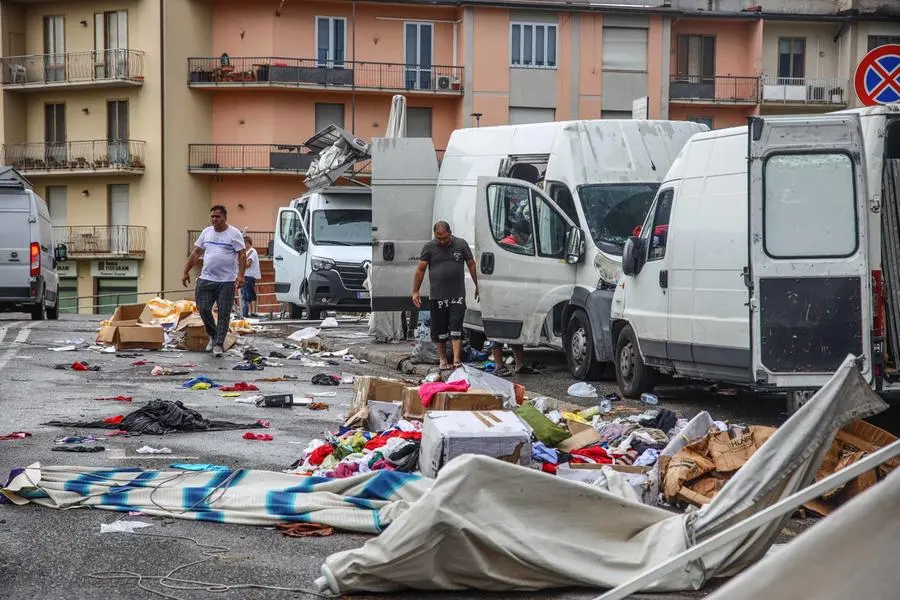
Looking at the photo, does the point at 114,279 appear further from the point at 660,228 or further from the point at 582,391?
the point at 660,228

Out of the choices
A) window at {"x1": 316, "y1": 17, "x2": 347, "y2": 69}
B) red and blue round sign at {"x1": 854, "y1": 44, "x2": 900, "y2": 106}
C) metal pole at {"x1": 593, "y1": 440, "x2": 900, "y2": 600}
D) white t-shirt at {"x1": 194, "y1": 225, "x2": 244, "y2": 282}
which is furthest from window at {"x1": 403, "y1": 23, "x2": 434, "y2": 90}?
metal pole at {"x1": 593, "y1": 440, "x2": 900, "y2": 600}

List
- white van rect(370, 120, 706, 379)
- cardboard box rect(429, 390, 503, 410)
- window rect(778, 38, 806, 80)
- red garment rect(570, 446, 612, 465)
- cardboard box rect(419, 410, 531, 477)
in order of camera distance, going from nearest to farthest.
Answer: cardboard box rect(419, 410, 531, 477) < red garment rect(570, 446, 612, 465) < cardboard box rect(429, 390, 503, 410) < white van rect(370, 120, 706, 379) < window rect(778, 38, 806, 80)

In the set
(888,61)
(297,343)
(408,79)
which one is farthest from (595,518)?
(408,79)

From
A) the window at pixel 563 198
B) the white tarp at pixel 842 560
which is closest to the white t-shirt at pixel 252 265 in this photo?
the window at pixel 563 198

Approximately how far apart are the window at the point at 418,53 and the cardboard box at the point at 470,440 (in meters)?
41.9

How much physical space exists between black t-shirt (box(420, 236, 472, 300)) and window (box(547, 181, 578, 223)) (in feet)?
3.84

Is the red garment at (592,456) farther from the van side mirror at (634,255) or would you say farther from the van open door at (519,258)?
the van open door at (519,258)

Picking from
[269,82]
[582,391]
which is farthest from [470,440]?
[269,82]

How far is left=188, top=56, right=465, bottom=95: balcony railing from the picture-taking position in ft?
155

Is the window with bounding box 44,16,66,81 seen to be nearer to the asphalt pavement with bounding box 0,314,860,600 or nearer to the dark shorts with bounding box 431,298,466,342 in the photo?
the asphalt pavement with bounding box 0,314,860,600

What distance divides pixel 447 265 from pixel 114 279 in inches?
1439

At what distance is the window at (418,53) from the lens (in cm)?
4841

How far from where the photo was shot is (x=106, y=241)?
1916 inches

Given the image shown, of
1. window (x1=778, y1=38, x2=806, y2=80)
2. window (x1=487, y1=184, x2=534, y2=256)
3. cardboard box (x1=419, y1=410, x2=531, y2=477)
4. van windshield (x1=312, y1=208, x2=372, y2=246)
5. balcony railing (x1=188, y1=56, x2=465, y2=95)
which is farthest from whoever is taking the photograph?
window (x1=778, y1=38, x2=806, y2=80)
